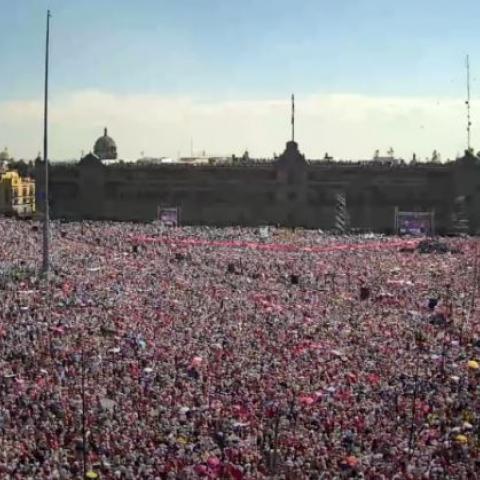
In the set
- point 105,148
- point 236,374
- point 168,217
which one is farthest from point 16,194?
point 236,374

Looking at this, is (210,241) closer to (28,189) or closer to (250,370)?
(250,370)

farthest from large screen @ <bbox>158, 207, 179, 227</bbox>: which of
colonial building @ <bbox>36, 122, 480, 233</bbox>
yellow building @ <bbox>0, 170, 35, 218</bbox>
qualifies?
yellow building @ <bbox>0, 170, 35, 218</bbox>

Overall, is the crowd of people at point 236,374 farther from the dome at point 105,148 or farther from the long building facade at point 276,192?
the dome at point 105,148

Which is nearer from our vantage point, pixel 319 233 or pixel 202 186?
pixel 319 233

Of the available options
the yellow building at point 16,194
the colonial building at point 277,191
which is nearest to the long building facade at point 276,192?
the colonial building at point 277,191

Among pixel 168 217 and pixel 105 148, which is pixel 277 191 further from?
pixel 105 148

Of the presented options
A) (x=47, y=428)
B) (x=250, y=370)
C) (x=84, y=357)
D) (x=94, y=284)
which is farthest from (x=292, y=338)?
(x=94, y=284)
